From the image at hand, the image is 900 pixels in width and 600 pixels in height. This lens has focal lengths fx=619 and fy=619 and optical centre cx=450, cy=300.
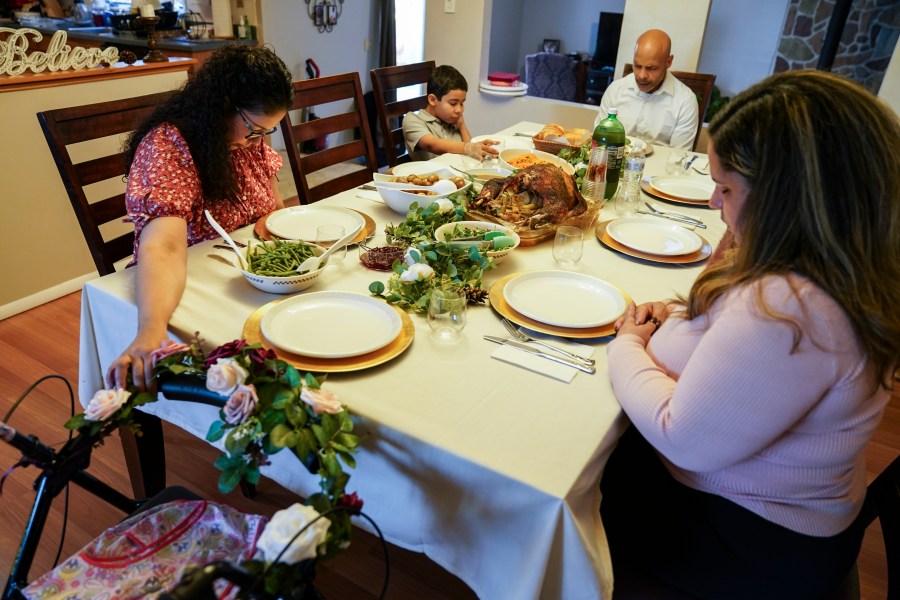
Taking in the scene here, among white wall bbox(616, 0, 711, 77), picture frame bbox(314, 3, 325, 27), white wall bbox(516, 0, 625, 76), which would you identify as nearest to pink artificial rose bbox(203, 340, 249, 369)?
white wall bbox(616, 0, 711, 77)

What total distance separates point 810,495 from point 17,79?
291 cm

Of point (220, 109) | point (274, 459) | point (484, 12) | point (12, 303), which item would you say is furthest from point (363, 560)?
point (484, 12)

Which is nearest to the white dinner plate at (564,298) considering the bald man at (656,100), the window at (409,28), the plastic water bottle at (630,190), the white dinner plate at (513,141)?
the plastic water bottle at (630,190)

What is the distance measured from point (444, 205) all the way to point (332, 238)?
13.0 inches

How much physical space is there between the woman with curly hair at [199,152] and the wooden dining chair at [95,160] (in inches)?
3.3

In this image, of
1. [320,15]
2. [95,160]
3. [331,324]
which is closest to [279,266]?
[331,324]

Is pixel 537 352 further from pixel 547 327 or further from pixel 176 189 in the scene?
pixel 176 189

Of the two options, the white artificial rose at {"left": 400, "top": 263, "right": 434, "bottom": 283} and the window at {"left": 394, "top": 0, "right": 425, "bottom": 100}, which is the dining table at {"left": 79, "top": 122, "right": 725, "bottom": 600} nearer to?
the white artificial rose at {"left": 400, "top": 263, "right": 434, "bottom": 283}

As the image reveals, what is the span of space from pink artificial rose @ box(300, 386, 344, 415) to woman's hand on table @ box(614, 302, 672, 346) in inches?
21.4

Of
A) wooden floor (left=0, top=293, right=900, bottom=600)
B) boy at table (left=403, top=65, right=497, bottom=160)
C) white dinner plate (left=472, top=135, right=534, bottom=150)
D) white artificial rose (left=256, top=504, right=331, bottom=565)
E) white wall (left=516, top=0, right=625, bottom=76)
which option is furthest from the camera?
white wall (left=516, top=0, right=625, bottom=76)

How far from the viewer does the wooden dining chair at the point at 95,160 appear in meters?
1.48

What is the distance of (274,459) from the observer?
1.09 meters

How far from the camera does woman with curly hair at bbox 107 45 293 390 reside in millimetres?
1346

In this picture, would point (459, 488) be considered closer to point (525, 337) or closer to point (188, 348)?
point (525, 337)
